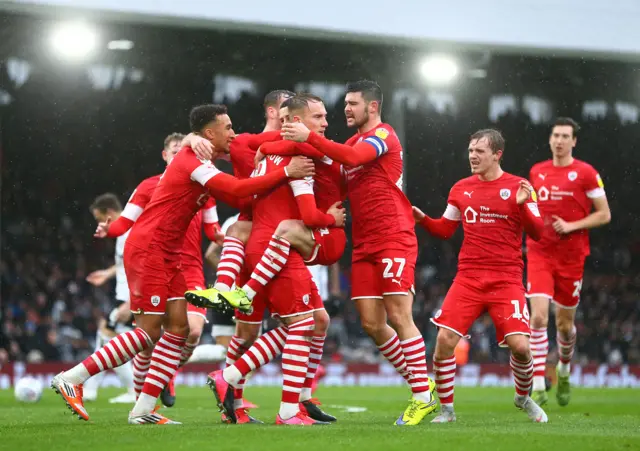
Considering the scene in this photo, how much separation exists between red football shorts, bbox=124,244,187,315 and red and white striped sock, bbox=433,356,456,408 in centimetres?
209

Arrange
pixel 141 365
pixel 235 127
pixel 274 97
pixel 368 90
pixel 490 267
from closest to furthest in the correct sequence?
1. pixel 368 90
2. pixel 490 267
3. pixel 274 97
4. pixel 141 365
5. pixel 235 127

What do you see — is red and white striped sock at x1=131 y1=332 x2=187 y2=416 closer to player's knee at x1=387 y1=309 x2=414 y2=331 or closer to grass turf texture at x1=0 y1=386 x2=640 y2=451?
grass turf texture at x1=0 y1=386 x2=640 y2=451

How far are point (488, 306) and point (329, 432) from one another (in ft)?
6.96

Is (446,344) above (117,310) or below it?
below

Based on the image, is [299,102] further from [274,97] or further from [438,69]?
[438,69]

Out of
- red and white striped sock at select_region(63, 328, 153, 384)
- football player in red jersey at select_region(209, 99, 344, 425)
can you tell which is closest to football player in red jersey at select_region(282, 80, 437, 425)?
football player in red jersey at select_region(209, 99, 344, 425)

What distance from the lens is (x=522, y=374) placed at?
7.82m

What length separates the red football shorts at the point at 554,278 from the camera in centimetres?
1016

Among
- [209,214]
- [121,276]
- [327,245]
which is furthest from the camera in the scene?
[121,276]

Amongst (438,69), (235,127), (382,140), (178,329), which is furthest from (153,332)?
(438,69)

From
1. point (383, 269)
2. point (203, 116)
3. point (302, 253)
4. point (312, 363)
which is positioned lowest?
point (312, 363)

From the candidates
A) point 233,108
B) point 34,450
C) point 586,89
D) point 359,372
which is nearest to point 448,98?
point 586,89

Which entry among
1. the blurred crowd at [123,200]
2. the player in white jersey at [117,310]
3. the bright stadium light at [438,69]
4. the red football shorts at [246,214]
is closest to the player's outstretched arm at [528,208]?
the red football shorts at [246,214]

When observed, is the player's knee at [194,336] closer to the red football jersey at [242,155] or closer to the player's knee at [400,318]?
the red football jersey at [242,155]
